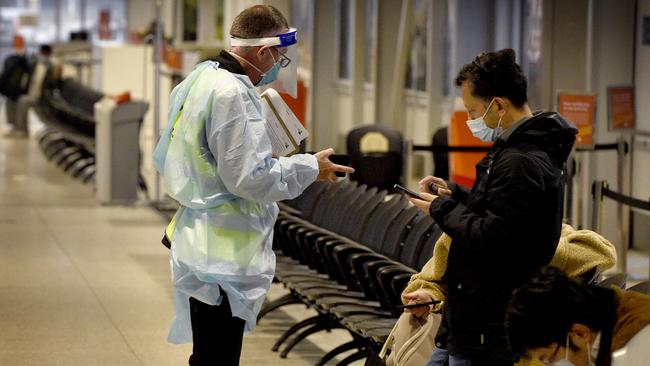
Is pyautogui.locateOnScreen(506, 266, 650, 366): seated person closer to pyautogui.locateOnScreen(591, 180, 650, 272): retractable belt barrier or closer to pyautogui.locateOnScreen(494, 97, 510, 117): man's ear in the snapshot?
pyautogui.locateOnScreen(494, 97, 510, 117): man's ear

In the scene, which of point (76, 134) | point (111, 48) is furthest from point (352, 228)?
point (111, 48)

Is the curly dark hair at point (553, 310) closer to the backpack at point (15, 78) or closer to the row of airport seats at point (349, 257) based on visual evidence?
the row of airport seats at point (349, 257)

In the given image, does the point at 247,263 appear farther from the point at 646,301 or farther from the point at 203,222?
the point at 646,301

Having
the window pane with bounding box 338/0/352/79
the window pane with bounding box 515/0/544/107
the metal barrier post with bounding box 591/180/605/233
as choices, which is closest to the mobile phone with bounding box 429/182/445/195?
the metal barrier post with bounding box 591/180/605/233

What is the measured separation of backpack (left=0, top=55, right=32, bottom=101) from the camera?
28.0 meters

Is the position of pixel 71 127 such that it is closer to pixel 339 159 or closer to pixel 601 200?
pixel 601 200

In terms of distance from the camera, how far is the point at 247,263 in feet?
15.5

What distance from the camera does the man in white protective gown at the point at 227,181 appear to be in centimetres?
457

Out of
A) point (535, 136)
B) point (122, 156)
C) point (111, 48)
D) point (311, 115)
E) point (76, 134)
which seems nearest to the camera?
point (535, 136)

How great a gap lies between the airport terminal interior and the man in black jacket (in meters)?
0.01

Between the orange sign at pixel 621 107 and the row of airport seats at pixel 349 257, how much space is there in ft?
8.68

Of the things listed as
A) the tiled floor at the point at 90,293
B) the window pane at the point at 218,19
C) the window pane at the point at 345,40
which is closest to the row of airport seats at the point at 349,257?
the tiled floor at the point at 90,293

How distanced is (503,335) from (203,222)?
1110 mm

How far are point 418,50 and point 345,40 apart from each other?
3.04m
